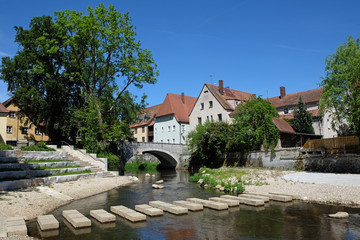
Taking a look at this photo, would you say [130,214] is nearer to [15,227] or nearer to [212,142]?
[15,227]

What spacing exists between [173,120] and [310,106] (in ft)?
86.2

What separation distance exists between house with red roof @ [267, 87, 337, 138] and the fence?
1424 cm

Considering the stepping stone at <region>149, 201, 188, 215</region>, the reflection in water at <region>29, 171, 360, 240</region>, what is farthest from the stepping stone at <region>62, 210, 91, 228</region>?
the stepping stone at <region>149, 201, 188, 215</region>

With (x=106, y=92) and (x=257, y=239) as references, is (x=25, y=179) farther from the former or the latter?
(x=106, y=92)

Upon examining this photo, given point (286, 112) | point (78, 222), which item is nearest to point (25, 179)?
point (78, 222)

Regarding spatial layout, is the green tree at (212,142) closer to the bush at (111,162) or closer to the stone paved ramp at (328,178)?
the bush at (111,162)

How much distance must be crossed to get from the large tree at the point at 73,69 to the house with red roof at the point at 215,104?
57.8 ft

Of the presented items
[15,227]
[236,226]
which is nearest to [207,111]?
[236,226]

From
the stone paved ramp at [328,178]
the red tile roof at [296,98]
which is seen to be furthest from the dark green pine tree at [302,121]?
the stone paved ramp at [328,178]

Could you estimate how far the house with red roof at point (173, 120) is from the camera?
2425 inches

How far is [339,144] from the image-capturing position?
2780 cm

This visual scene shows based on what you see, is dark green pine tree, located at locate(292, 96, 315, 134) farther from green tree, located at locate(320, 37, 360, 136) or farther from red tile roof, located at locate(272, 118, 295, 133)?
green tree, located at locate(320, 37, 360, 136)

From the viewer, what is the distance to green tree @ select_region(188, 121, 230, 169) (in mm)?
40656

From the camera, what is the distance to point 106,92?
41.0m
